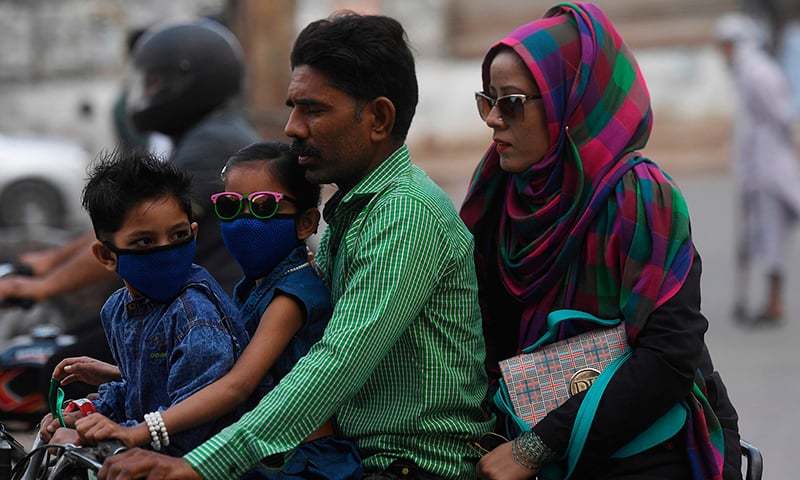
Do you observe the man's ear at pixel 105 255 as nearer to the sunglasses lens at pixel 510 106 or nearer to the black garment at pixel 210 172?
the sunglasses lens at pixel 510 106

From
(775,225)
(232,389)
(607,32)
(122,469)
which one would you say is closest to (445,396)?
(232,389)

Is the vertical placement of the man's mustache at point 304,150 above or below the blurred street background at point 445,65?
above

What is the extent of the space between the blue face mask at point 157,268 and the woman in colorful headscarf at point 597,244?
73 centimetres

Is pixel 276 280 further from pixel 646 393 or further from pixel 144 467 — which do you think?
pixel 646 393

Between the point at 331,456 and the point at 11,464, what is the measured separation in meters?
0.67

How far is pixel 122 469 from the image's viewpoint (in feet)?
8.38

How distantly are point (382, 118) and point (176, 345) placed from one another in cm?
63

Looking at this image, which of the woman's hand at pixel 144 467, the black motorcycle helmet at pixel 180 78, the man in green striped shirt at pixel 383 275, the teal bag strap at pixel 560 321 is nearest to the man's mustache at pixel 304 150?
the man in green striped shirt at pixel 383 275

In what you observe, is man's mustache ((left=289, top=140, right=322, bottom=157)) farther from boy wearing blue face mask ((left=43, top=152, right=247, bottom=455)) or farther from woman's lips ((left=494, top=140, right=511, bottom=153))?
woman's lips ((left=494, top=140, right=511, bottom=153))

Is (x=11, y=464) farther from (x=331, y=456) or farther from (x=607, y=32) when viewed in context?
(x=607, y=32)

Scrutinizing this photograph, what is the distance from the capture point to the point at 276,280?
9.64ft

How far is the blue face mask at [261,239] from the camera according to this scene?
114 inches

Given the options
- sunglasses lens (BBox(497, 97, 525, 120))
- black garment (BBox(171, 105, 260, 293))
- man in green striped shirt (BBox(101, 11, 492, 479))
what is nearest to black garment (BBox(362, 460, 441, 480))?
man in green striped shirt (BBox(101, 11, 492, 479))

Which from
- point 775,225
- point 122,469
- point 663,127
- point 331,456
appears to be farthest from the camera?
point 663,127
